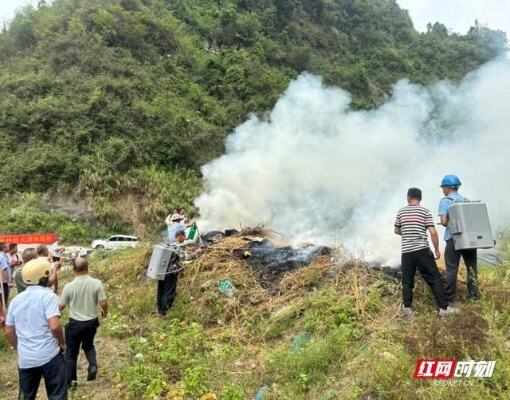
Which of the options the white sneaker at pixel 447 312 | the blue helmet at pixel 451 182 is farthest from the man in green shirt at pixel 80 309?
the blue helmet at pixel 451 182

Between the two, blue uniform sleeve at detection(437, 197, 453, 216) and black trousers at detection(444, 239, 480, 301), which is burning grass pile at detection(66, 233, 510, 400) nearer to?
black trousers at detection(444, 239, 480, 301)

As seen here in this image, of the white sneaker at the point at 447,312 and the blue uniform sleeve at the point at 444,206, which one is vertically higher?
the blue uniform sleeve at the point at 444,206

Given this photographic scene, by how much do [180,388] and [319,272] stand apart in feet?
9.40

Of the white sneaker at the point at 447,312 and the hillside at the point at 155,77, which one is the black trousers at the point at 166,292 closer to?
the white sneaker at the point at 447,312

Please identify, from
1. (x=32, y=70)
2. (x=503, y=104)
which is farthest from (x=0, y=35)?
(x=503, y=104)

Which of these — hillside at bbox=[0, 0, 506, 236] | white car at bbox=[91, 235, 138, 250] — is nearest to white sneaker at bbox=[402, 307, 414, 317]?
white car at bbox=[91, 235, 138, 250]

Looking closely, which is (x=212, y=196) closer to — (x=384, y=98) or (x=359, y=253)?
(x=359, y=253)

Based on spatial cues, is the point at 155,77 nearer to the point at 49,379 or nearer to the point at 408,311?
the point at 408,311

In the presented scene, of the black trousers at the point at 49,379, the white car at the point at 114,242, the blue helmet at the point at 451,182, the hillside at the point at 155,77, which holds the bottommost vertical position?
the black trousers at the point at 49,379

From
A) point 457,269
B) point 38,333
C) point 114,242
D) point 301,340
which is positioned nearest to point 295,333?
point 301,340

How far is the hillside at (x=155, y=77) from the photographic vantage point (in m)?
20.0

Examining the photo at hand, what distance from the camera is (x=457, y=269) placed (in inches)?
191

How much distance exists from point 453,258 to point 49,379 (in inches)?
157

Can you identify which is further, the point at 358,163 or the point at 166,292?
the point at 358,163
